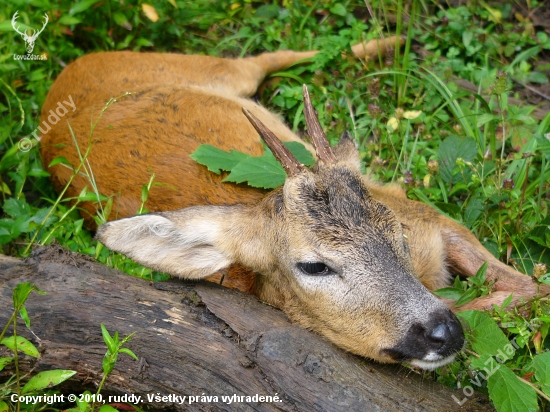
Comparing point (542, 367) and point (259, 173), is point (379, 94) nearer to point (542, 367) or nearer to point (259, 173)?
point (259, 173)

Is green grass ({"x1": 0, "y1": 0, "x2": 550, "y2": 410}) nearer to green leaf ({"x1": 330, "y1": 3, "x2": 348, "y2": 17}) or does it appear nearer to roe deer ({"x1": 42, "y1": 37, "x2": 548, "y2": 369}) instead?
green leaf ({"x1": 330, "y1": 3, "x2": 348, "y2": 17})

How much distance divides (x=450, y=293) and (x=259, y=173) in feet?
4.36

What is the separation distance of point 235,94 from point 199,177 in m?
1.83

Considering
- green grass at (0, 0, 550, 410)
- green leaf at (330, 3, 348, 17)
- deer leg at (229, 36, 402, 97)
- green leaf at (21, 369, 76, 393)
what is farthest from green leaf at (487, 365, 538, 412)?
green leaf at (330, 3, 348, 17)

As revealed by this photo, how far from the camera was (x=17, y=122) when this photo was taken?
236 inches

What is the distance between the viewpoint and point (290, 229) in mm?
3787

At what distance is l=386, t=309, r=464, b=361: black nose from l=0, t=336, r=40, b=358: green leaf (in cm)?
170

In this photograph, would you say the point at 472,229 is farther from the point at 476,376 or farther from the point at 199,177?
the point at 199,177

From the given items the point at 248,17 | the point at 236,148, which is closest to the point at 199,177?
the point at 236,148

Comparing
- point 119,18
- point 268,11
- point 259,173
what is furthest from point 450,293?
point 119,18

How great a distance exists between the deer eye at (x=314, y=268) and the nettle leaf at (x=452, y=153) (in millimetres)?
1920

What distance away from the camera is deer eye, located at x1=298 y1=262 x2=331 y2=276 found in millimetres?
3693

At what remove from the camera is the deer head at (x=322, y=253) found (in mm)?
3443

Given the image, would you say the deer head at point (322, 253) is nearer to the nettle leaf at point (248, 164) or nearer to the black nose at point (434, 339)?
the black nose at point (434, 339)
